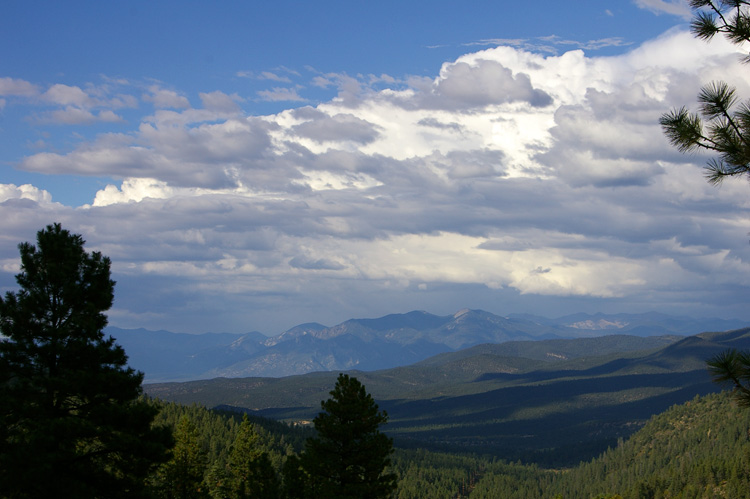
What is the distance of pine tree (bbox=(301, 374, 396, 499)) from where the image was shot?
36188 millimetres

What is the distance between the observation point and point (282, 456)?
174375mm

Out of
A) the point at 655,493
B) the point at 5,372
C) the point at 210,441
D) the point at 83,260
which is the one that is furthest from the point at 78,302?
the point at 655,493

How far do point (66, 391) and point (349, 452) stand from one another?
18123mm

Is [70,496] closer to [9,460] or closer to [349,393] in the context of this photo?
[9,460]

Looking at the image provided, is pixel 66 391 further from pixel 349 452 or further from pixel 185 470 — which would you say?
pixel 185 470

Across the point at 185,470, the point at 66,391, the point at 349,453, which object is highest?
the point at 66,391

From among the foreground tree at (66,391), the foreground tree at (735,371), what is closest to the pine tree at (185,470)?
the foreground tree at (66,391)

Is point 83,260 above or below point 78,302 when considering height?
above

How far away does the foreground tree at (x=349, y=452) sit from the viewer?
119 feet

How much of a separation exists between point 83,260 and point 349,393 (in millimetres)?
18602

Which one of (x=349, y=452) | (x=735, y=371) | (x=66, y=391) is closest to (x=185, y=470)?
(x=349, y=452)

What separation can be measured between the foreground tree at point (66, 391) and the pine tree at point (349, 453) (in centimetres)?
1290

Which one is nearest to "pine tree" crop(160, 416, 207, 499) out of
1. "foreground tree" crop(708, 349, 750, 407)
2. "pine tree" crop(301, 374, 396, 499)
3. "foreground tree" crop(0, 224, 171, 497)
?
"pine tree" crop(301, 374, 396, 499)

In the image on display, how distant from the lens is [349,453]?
122 feet
